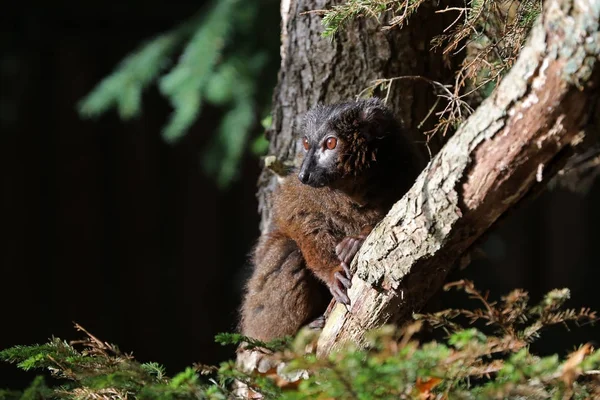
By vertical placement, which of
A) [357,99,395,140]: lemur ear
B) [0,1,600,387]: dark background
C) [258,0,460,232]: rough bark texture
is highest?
[258,0,460,232]: rough bark texture

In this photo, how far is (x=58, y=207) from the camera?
25.0ft

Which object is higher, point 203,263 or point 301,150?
point 301,150

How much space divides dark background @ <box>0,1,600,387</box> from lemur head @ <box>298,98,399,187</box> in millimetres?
4163

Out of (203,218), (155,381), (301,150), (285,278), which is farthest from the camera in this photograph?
(203,218)

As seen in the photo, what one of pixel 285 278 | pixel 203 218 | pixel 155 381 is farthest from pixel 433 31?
pixel 203 218

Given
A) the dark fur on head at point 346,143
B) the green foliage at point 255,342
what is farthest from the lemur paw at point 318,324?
the green foliage at point 255,342

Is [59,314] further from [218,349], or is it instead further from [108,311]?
[218,349]

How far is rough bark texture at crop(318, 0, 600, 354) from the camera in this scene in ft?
6.09

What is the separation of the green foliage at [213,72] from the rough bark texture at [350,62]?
61.1 inches

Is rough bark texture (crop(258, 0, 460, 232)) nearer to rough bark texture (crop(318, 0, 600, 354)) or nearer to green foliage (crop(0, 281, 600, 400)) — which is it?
rough bark texture (crop(318, 0, 600, 354))

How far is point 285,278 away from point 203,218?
184 inches

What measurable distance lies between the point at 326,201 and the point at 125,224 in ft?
15.8

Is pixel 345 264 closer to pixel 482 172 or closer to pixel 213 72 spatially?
pixel 482 172

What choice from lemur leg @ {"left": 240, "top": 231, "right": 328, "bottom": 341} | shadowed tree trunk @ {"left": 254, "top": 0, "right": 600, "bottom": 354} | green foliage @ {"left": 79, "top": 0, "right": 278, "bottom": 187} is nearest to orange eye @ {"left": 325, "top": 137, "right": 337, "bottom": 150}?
lemur leg @ {"left": 240, "top": 231, "right": 328, "bottom": 341}
